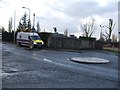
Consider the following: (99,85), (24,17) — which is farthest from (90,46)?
(24,17)

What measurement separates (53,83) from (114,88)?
100 inches

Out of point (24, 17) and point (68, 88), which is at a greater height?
point (24, 17)

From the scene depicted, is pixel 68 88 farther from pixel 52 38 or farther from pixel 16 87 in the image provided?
pixel 52 38

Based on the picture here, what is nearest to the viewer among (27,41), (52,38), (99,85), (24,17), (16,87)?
(16,87)

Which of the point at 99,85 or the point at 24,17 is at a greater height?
the point at 24,17

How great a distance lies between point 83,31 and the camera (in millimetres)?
111312

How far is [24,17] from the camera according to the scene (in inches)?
4193

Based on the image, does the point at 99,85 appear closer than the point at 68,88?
No

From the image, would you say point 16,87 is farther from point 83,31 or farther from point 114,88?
point 83,31

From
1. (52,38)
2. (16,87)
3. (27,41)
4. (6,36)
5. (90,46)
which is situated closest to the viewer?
(16,87)

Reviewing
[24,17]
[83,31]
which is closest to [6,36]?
[24,17]

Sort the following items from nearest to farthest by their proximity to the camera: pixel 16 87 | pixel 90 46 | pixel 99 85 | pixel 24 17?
pixel 16 87
pixel 99 85
pixel 90 46
pixel 24 17

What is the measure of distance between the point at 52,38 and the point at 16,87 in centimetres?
3959

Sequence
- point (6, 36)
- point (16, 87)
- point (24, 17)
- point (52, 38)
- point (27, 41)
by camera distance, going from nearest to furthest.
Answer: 1. point (16, 87)
2. point (27, 41)
3. point (52, 38)
4. point (6, 36)
5. point (24, 17)
